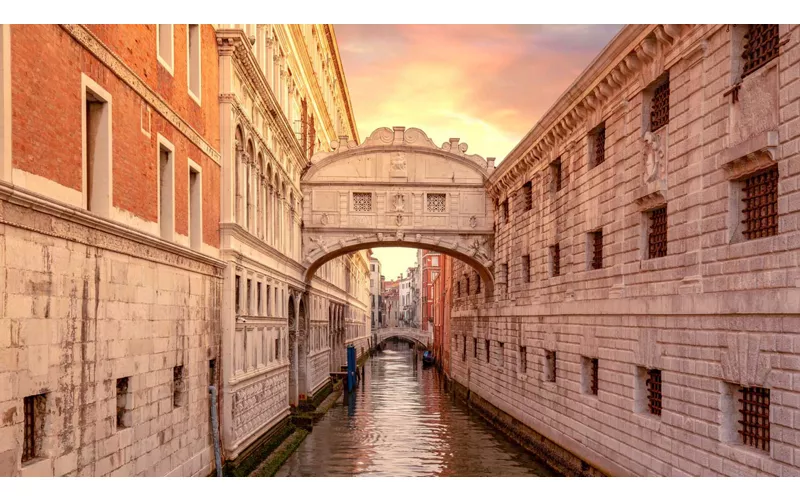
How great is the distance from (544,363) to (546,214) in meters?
3.36

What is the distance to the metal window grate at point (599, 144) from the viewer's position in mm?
16533

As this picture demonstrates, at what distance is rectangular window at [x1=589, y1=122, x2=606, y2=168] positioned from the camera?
16562 millimetres

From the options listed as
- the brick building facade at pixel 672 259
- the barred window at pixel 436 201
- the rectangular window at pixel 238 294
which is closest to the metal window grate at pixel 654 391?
the brick building facade at pixel 672 259

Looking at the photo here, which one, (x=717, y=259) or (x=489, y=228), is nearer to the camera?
(x=717, y=259)

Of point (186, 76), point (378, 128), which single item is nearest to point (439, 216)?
point (378, 128)

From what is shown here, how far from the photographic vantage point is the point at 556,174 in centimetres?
2014

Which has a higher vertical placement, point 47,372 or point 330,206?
point 330,206

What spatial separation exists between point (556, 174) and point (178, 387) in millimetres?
10251

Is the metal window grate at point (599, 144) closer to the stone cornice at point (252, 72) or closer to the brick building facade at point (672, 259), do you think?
the brick building facade at point (672, 259)

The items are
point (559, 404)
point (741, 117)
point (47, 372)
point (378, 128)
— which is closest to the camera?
point (47, 372)

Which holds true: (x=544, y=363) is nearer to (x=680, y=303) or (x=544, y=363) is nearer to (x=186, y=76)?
(x=680, y=303)

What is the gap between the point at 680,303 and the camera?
11883 mm

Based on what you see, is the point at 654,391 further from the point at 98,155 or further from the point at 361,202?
the point at 361,202

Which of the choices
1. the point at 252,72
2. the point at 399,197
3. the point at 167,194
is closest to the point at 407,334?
the point at 399,197
